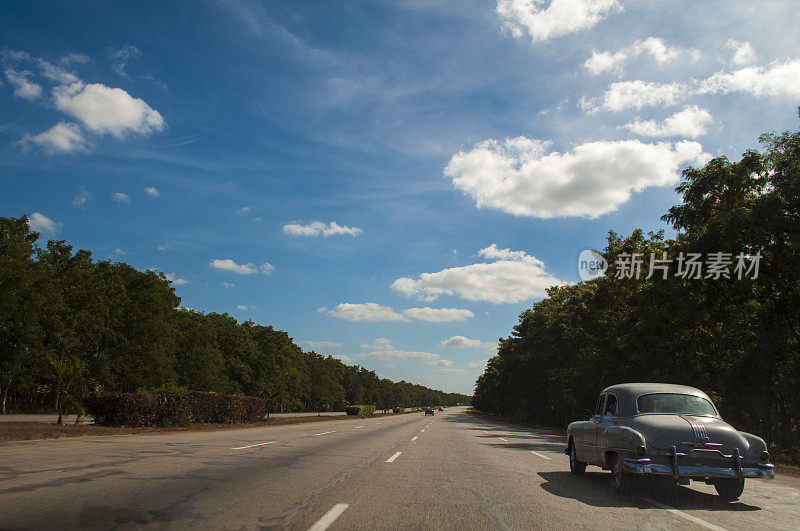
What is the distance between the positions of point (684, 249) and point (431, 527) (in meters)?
16.7

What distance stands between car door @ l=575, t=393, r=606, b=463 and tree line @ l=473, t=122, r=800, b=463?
9.90 meters

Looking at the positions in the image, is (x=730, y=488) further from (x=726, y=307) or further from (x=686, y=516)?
(x=726, y=307)

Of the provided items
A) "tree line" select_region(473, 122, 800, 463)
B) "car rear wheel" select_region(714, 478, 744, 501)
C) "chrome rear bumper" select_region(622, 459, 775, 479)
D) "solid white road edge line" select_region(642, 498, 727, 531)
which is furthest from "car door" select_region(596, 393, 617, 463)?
"tree line" select_region(473, 122, 800, 463)

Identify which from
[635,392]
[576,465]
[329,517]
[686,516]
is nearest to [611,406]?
[635,392]

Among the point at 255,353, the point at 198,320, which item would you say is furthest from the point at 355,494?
the point at 255,353

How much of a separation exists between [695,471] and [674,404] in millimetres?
1472

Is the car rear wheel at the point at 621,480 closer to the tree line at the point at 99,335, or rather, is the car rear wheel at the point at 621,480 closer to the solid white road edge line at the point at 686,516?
the solid white road edge line at the point at 686,516

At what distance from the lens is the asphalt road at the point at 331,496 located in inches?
215

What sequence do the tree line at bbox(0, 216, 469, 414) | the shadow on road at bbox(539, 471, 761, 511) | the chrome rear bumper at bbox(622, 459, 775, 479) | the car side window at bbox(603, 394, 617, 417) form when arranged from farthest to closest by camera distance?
1. the tree line at bbox(0, 216, 469, 414)
2. the car side window at bbox(603, 394, 617, 417)
3. the shadow on road at bbox(539, 471, 761, 511)
4. the chrome rear bumper at bbox(622, 459, 775, 479)

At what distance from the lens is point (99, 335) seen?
47.5 m

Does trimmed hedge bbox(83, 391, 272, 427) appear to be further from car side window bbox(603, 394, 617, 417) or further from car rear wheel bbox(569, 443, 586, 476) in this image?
car side window bbox(603, 394, 617, 417)

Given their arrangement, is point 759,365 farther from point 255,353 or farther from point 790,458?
point 255,353

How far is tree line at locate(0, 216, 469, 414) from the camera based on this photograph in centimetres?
3938

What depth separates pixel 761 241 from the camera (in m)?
16.0
